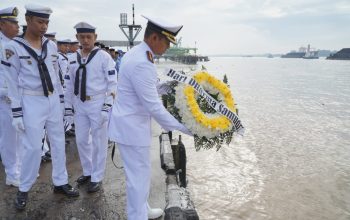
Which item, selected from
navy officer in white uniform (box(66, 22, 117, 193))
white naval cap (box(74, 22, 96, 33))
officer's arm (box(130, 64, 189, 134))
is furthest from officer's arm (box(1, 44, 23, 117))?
officer's arm (box(130, 64, 189, 134))

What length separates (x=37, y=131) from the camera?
419cm

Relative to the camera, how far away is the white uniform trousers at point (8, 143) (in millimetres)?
5055

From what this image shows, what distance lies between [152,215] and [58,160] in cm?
167

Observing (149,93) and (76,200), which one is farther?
(76,200)

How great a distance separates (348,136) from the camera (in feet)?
48.5

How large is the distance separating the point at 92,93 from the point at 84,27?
1041mm

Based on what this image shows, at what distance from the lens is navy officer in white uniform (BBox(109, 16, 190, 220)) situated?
3.16 meters

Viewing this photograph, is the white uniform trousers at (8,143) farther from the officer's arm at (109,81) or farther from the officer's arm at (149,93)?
the officer's arm at (149,93)

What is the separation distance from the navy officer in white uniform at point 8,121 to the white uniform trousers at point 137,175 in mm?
2640

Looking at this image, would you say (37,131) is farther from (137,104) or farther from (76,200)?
(137,104)

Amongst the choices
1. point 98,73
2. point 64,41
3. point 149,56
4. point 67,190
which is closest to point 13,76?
point 98,73

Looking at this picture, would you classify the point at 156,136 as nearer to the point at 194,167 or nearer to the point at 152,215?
the point at 194,167

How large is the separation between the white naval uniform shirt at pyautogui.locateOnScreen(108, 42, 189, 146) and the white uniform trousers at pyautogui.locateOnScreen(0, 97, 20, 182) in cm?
259

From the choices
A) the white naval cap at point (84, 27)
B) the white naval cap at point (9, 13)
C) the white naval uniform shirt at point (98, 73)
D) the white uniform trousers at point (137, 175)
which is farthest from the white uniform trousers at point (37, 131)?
the white naval cap at point (9, 13)
